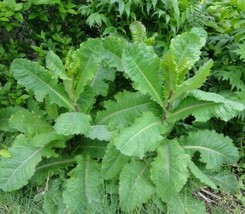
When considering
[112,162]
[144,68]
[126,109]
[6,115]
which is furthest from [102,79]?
[6,115]

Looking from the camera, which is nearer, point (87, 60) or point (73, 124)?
point (73, 124)

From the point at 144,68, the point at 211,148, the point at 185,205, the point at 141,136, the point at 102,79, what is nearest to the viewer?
the point at 141,136

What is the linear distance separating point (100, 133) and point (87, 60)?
660mm

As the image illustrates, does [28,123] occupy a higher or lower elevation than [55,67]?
lower

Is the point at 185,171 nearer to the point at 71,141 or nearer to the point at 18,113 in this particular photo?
the point at 71,141

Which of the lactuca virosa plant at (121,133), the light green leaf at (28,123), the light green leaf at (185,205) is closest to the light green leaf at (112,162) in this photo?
the lactuca virosa plant at (121,133)

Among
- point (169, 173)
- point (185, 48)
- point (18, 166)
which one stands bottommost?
point (18, 166)

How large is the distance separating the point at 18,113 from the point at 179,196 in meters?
1.64

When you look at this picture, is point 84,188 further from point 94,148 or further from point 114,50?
point 114,50

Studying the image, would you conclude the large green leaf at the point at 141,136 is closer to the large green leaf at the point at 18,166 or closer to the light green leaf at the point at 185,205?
the light green leaf at the point at 185,205

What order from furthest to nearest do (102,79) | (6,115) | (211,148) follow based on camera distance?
(6,115), (102,79), (211,148)

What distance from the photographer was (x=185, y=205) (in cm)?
350

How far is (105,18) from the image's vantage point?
13.3ft

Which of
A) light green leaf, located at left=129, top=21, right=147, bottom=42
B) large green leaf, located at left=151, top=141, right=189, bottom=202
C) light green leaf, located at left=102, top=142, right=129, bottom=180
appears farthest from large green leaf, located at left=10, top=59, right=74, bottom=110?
large green leaf, located at left=151, top=141, right=189, bottom=202
